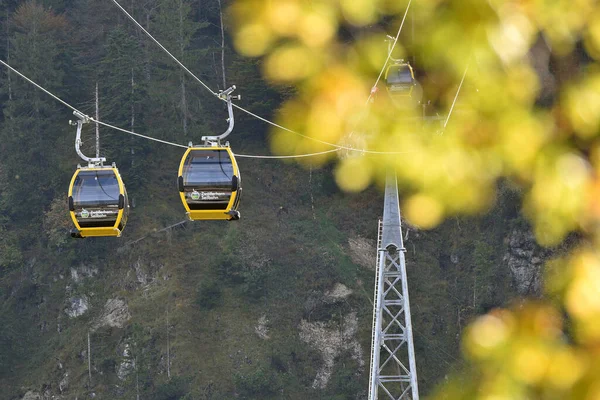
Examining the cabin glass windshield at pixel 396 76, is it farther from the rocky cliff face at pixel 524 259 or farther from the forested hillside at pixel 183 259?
the rocky cliff face at pixel 524 259

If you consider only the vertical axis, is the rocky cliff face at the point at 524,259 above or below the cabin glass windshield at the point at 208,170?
below

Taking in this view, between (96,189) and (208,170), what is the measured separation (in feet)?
8.29

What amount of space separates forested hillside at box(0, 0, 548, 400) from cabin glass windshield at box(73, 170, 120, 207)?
21848 mm

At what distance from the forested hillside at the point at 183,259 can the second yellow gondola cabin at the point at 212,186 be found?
22504 millimetres

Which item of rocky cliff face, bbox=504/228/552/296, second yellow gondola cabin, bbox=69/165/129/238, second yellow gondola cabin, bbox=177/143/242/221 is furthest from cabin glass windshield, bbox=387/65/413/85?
rocky cliff face, bbox=504/228/552/296

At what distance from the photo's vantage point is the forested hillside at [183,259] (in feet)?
149

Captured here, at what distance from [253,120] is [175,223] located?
634cm

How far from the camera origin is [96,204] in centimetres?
2256

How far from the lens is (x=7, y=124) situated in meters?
53.4

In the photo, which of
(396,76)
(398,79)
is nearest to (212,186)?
(398,79)

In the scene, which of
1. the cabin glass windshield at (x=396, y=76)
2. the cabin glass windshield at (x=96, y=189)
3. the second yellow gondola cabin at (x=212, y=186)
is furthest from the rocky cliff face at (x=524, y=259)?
the cabin glass windshield at (x=96, y=189)

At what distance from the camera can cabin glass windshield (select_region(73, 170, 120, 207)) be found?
22.6 metres

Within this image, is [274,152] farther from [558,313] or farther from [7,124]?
[558,313]

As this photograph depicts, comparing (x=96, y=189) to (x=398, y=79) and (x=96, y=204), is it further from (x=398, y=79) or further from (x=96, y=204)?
(x=398, y=79)
